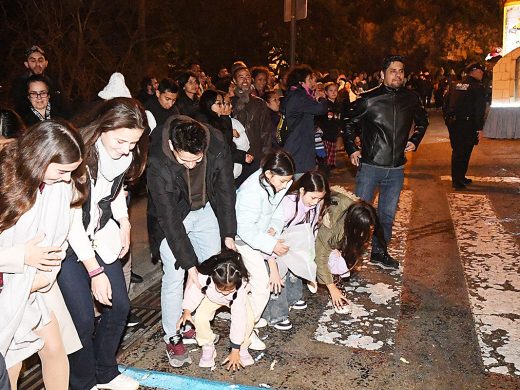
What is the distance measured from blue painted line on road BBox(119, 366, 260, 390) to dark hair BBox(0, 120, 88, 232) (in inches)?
63.1

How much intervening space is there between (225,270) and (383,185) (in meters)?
2.74

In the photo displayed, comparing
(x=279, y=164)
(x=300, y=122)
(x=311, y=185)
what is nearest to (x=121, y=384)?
(x=279, y=164)

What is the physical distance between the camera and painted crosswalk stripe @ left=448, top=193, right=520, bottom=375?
433cm

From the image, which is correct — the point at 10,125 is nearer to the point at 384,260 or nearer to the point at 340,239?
the point at 340,239

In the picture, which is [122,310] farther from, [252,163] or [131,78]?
[131,78]

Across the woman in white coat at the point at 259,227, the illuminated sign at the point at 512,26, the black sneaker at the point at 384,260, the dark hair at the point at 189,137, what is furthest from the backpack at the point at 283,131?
the illuminated sign at the point at 512,26

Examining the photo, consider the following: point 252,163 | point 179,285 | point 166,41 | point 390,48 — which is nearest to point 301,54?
point 166,41

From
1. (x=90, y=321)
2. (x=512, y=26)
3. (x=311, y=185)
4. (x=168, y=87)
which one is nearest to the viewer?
(x=90, y=321)

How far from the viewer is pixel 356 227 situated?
15.9ft

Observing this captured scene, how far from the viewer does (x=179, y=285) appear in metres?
4.24

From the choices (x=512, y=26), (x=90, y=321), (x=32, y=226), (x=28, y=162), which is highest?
(x=512, y=26)

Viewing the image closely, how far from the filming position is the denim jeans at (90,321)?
3.39 meters

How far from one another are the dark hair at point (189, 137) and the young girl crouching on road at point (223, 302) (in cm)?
77

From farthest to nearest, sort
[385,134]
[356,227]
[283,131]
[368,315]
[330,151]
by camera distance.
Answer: [330,151] → [283,131] → [385,134] → [368,315] → [356,227]
